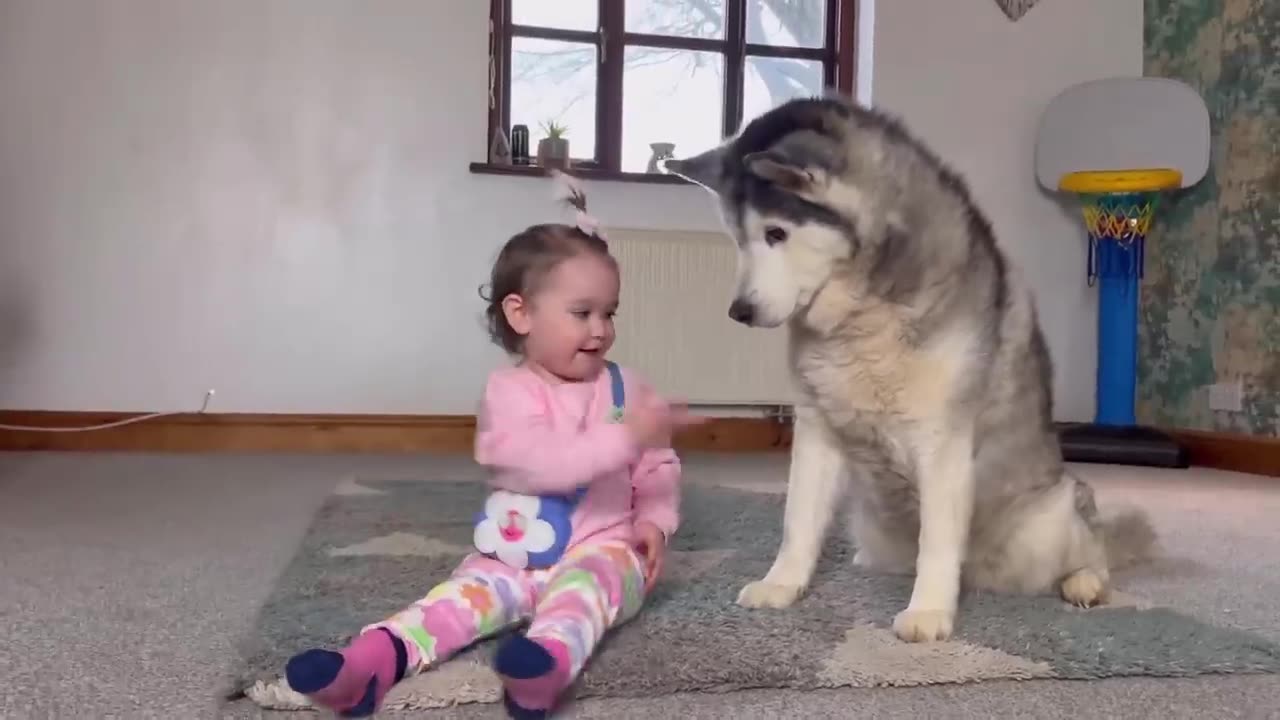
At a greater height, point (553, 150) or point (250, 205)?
point (553, 150)

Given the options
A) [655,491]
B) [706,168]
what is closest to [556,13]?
[706,168]

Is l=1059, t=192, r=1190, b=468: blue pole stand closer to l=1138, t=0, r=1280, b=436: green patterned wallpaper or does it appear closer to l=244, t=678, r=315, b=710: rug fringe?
l=1138, t=0, r=1280, b=436: green patterned wallpaper

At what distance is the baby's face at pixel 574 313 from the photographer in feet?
3.98

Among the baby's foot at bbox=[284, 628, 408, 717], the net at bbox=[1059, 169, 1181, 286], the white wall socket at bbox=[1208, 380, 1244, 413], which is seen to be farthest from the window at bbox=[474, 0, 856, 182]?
the baby's foot at bbox=[284, 628, 408, 717]

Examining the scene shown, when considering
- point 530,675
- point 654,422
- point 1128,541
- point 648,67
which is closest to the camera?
point 530,675

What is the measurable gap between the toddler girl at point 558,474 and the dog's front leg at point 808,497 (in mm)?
173

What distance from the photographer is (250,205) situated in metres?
3.29

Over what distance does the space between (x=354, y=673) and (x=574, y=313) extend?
46 centimetres

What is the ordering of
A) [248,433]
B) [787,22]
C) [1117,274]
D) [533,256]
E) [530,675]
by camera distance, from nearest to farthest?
[530,675], [533,256], [248,433], [1117,274], [787,22]

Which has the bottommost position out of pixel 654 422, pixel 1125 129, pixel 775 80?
pixel 654 422

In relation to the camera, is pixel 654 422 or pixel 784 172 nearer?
pixel 654 422

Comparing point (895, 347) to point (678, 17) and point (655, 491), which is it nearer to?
point (655, 491)

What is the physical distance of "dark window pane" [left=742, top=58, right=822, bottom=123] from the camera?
147 inches

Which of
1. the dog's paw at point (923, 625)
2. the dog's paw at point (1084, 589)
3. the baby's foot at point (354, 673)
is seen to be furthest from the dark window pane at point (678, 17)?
the baby's foot at point (354, 673)
